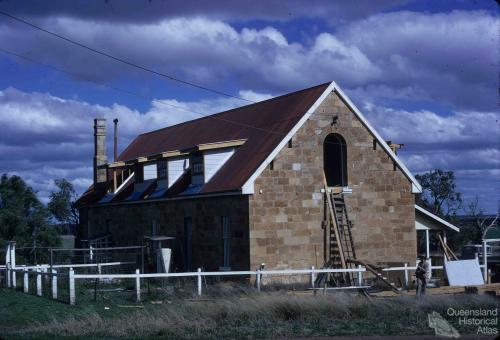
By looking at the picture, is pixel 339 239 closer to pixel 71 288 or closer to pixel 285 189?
pixel 285 189

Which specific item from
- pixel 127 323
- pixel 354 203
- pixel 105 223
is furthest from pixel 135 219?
pixel 127 323

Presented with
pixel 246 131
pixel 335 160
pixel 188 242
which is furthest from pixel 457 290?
pixel 246 131

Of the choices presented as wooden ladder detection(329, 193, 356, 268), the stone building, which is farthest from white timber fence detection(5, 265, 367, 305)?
the stone building

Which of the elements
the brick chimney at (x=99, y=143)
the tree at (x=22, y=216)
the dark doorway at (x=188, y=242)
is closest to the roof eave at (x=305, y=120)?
the dark doorway at (x=188, y=242)

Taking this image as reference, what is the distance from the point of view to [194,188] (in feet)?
101

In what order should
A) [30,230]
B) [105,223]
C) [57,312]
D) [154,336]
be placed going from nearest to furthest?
[154,336]
[57,312]
[105,223]
[30,230]

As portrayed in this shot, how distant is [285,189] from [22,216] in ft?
84.7

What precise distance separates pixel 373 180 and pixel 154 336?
15347 mm

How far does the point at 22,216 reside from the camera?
48.4m

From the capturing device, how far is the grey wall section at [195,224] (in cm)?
2750

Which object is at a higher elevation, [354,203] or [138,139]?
[138,139]

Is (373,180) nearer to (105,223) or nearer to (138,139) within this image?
(105,223)

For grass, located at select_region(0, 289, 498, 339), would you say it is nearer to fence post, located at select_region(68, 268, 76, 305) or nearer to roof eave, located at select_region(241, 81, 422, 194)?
fence post, located at select_region(68, 268, 76, 305)

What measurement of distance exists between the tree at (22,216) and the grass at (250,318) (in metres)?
26.8
